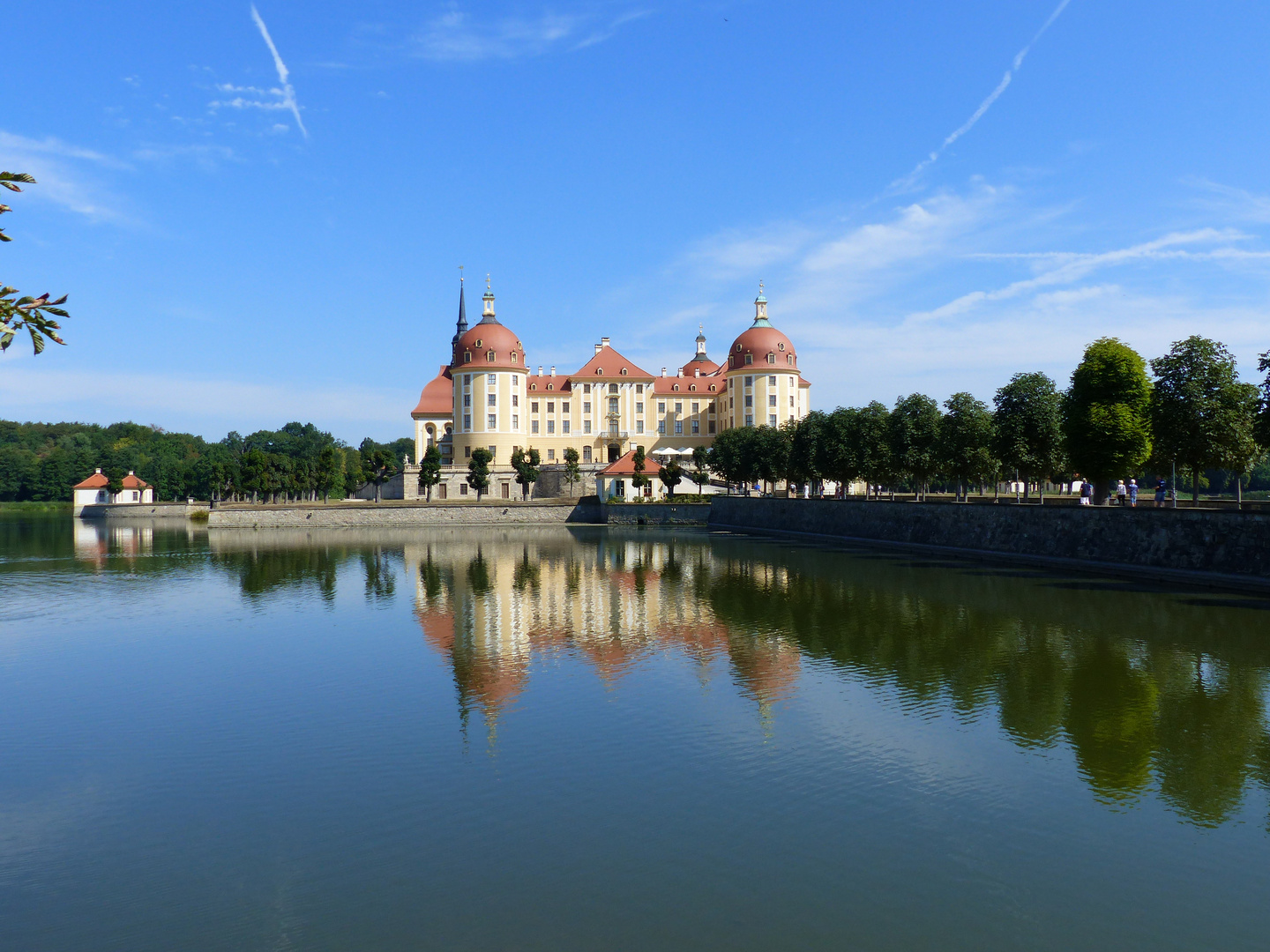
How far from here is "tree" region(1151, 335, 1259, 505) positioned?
33.6 metres

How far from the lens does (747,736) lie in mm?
14711

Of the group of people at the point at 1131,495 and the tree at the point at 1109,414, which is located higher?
the tree at the point at 1109,414

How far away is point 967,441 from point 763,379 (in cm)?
4930

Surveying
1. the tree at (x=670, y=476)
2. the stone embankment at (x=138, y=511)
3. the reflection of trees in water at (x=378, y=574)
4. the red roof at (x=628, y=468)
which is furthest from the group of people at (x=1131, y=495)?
the stone embankment at (x=138, y=511)

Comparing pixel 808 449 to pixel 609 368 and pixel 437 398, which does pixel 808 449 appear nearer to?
pixel 609 368

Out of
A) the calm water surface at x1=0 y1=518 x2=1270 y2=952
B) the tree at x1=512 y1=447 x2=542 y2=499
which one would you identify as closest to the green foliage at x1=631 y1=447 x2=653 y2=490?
the tree at x1=512 y1=447 x2=542 y2=499

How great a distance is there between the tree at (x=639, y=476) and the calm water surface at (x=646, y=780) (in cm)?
5742

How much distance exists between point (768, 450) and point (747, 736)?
206ft

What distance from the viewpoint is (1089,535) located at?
118 ft

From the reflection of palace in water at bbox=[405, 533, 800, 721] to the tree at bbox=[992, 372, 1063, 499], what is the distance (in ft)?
43.7

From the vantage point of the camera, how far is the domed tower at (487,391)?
93.2 m

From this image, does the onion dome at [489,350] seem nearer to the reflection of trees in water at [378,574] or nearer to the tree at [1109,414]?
the reflection of trees in water at [378,574]

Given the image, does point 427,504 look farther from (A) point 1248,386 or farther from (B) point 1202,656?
(B) point 1202,656

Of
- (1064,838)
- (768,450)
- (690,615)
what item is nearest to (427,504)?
(768,450)
